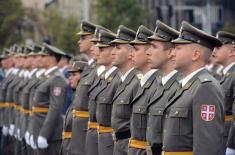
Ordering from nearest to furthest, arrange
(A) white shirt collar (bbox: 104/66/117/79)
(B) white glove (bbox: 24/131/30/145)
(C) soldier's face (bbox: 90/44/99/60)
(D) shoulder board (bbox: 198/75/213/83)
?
(D) shoulder board (bbox: 198/75/213/83)
(A) white shirt collar (bbox: 104/66/117/79)
(C) soldier's face (bbox: 90/44/99/60)
(B) white glove (bbox: 24/131/30/145)

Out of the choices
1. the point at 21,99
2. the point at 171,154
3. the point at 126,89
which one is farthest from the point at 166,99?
the point at 21,99

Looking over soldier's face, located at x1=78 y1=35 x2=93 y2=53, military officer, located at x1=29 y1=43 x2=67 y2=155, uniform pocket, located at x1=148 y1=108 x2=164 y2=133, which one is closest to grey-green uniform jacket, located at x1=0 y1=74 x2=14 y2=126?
military officer, located at x1=29 y1=43 x2=67 y2=155

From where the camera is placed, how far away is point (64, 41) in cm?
3806

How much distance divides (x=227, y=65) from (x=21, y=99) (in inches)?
213

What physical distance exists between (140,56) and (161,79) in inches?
28.4

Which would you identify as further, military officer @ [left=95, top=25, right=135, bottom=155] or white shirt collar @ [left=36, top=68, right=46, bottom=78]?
white shirt collar @ [left=36, top=68, right=46, bottom=78]

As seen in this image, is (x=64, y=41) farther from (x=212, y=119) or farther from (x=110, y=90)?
(x=212, y=119)

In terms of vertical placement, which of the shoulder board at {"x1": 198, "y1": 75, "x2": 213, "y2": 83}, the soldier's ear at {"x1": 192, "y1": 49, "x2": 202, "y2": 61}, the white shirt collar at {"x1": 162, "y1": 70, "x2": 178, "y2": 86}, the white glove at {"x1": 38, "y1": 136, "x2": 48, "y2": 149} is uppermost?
the soldier's ear at {"x1": 192, "y1": 49, "x2": 202, "y2": 61}

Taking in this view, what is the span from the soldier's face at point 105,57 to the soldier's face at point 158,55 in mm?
2151

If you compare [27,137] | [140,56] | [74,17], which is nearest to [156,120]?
[140,56]

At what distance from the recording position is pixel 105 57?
984 centimetres

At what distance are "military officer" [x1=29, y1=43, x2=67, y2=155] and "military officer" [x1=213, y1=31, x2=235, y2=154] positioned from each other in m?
3.05

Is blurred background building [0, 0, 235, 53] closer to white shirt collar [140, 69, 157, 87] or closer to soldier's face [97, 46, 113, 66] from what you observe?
soldier's face [97, 46, 113, 66]

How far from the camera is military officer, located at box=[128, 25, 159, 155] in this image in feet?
25.9
